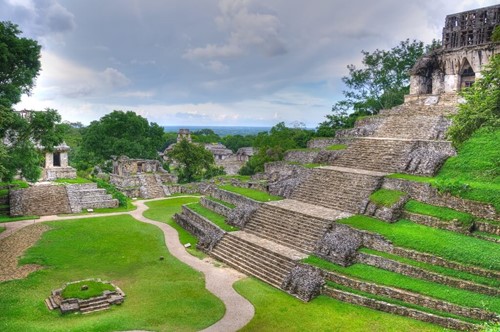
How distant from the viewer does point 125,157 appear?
45750mm

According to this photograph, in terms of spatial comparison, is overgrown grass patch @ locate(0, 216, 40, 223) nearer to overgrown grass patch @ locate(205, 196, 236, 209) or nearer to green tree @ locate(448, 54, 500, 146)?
overgrown grass patch @ locate(205, 196, 236, 209)

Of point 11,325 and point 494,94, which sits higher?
point 494,94

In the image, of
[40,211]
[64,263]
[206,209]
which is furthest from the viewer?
[40,211]

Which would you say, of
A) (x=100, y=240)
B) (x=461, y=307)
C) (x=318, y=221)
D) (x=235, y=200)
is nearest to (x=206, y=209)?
(x=235, y=200)

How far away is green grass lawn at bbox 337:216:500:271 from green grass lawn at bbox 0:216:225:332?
25.8ft

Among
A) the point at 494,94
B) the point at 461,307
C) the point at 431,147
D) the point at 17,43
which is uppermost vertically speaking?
the point at 17,43

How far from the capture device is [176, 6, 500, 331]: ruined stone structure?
49.1ft

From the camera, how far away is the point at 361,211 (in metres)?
20.5

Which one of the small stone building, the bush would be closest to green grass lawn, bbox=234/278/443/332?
the bush

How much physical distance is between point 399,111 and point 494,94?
54.3 ft

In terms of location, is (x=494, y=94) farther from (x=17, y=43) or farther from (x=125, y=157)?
(x=125, y=157)

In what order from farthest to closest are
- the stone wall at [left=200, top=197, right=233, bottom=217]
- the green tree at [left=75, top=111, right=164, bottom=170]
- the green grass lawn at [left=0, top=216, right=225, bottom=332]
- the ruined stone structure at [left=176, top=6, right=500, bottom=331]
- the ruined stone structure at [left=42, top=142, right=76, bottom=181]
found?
the green tree at [left=75, top=111, right=164, bottom=170]
the ruined stone structure at [left=42, top=142, right=76, bottom=181]
the stone wall at [left=200, top=197, right=233, bottom=217]
the ruined stone structure at [left=176, top=6, right=500, bottom=331]
the green grass lawn at [left=0, top=216, right=225, bottom=332]

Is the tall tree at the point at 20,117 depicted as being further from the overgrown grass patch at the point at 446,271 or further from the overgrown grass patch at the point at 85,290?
the overgrown grass patch at the point at 446,271

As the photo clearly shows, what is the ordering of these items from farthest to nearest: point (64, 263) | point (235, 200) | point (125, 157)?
point (125, 157)
point (235, 200)
point (64, 263)
